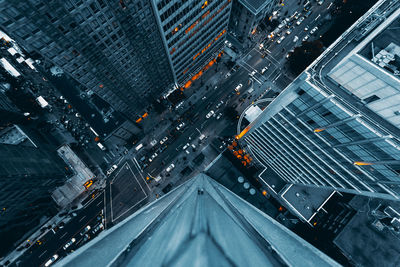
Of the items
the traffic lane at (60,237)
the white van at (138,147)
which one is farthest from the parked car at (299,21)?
the traffic lane at (60,237)

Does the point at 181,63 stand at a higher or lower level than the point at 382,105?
higher

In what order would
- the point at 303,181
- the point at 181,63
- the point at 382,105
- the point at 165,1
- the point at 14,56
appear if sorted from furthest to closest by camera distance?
1. the point at 14,56
2. the point at 181,63
3. the point at 303,181
4. the point at 165,1
5. the point at 382,105

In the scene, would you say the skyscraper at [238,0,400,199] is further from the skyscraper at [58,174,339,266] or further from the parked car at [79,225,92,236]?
the parked car at [79,225,92,236]

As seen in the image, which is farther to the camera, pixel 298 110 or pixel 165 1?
pixel 165 1

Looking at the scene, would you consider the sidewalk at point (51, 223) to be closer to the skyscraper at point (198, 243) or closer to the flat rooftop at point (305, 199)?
the skyscraper at point (198, 243)

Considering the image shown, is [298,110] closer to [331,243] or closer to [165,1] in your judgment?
[165,1]

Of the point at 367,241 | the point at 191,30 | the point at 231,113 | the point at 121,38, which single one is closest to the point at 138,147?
the point at 231,113

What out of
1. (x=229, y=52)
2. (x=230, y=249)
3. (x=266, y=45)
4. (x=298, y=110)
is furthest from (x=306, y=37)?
(x=230, y=249)
